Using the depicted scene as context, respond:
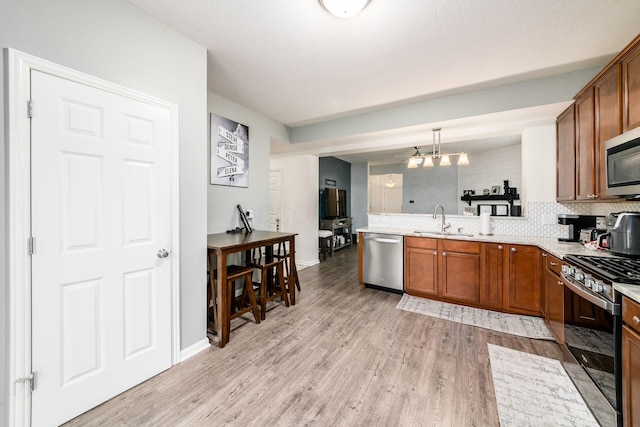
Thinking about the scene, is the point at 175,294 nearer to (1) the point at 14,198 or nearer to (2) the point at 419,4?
(1) the point at 14,198

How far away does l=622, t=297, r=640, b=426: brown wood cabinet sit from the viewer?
1.17m

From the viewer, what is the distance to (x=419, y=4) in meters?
1.75

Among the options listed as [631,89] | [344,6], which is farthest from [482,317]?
[344,6]

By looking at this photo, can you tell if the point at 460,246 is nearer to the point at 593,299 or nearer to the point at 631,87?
the point at 593,299

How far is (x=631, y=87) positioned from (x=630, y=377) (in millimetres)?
1912

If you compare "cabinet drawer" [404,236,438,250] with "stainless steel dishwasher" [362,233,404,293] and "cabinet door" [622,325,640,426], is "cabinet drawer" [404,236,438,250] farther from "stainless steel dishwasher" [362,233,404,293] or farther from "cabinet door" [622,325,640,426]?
"cabinet door" [622,325,640,426]

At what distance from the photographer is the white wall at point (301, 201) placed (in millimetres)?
5125

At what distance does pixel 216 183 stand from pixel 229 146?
1.82 feet

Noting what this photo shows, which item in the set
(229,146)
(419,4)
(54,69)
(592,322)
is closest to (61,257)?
(54,69)

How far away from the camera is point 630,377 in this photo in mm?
1223

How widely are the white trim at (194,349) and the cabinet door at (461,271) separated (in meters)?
2.83

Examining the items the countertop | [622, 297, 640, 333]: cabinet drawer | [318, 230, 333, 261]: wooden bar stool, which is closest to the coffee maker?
the countertop

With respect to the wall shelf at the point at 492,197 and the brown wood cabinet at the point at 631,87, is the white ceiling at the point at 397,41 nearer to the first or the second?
the brown wood cabinet at the point at 631,87

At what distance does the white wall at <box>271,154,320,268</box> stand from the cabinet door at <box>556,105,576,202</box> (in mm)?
3687
